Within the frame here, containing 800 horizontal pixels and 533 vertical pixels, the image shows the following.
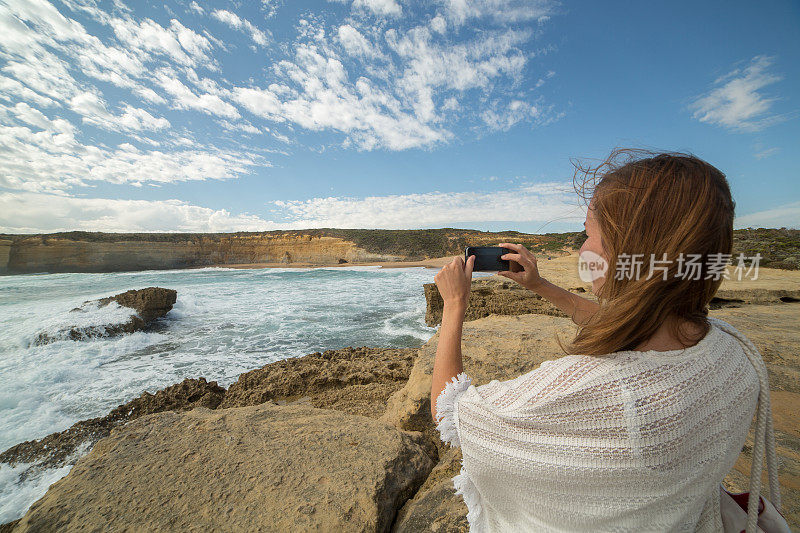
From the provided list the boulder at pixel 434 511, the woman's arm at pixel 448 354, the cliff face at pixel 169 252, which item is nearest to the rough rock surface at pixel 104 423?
the boulder at pixel 434 511

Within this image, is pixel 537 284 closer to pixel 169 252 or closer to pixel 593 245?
Answer: pixel 593 245

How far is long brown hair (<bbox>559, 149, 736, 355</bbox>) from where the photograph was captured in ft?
2.41

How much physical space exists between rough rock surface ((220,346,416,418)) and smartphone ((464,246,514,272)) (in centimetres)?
233

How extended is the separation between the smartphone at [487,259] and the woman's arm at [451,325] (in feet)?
0.63

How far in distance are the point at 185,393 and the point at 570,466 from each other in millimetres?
4512

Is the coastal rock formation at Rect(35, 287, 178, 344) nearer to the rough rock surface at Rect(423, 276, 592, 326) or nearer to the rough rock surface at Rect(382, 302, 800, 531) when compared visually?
the rough rock surface at Rect(382, 302, 800, 531)

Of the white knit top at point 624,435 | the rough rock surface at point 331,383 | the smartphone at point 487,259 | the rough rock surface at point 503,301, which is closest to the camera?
the white knit top at point 624,435


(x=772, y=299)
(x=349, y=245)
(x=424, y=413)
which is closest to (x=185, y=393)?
(x=424, y=413)

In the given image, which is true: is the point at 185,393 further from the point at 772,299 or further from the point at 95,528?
the point at 772,299

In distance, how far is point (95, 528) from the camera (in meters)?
1.46

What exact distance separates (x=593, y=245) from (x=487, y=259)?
0.53 meters

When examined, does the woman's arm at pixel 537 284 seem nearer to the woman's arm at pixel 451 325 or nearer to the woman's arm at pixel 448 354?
the woman's arm at pixel 451 325

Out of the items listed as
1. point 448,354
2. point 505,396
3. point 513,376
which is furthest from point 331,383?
point 505,396

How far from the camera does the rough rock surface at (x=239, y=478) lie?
1.48 metres
